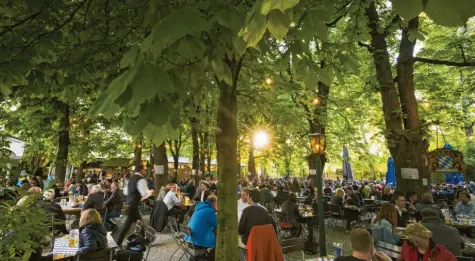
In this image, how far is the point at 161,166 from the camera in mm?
13289

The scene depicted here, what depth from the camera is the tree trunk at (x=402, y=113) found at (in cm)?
932

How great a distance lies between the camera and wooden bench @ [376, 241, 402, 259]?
5.09 meters

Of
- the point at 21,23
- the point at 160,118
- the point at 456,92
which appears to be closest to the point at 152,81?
the point at 160,118

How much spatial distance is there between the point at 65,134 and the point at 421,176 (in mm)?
15538

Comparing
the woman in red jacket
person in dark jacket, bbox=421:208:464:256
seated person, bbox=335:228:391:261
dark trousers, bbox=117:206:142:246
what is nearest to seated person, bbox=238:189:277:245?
the woman in red jacket

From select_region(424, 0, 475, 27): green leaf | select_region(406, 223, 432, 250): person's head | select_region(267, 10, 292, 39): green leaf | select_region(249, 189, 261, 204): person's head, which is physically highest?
select_region(267, 10, 292, 39): green leaf

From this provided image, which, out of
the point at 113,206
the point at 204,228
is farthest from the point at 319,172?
the point at 113,206

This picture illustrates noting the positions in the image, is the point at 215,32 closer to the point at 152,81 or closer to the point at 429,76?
the point at 152,81

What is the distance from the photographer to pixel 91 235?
201 inches

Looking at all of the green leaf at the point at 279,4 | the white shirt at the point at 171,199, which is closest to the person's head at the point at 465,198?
the white shirt at the point at 171,199

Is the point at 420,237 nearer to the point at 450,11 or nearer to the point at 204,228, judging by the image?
the point at 204,228

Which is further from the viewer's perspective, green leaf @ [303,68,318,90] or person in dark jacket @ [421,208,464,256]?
person in dark jacket @ [421,208,464,256]

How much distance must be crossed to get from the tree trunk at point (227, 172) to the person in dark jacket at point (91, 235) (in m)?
2.04

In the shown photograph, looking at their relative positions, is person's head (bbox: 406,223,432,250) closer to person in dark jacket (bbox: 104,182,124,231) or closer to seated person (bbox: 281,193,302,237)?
seated person (bbox: 281,193,302,237)
